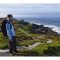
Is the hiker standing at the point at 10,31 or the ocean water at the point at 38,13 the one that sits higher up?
the ocean water at the point at 38,13

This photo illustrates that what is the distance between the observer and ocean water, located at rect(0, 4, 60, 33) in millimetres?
4098

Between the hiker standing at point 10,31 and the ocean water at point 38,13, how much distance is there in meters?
0.06

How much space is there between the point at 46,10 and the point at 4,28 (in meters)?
0.42

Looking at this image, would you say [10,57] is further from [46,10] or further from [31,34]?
[46,10]

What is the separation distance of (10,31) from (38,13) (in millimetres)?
304

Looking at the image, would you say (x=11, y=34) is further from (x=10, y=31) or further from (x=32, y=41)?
(x=32, y=41)

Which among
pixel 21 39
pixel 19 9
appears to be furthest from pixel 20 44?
pixel 19 9

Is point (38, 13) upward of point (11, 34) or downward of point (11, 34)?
upward

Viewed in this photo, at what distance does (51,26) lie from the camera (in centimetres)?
411

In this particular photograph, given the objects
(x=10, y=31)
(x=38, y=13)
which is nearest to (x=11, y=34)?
(x=10, y=31)

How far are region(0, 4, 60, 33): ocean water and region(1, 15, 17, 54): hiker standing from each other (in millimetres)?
59

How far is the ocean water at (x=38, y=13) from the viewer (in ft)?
13.4

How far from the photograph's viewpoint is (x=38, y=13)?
13.5 feet

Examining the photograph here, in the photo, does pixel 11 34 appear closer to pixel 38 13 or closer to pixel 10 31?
pixel 10 31
